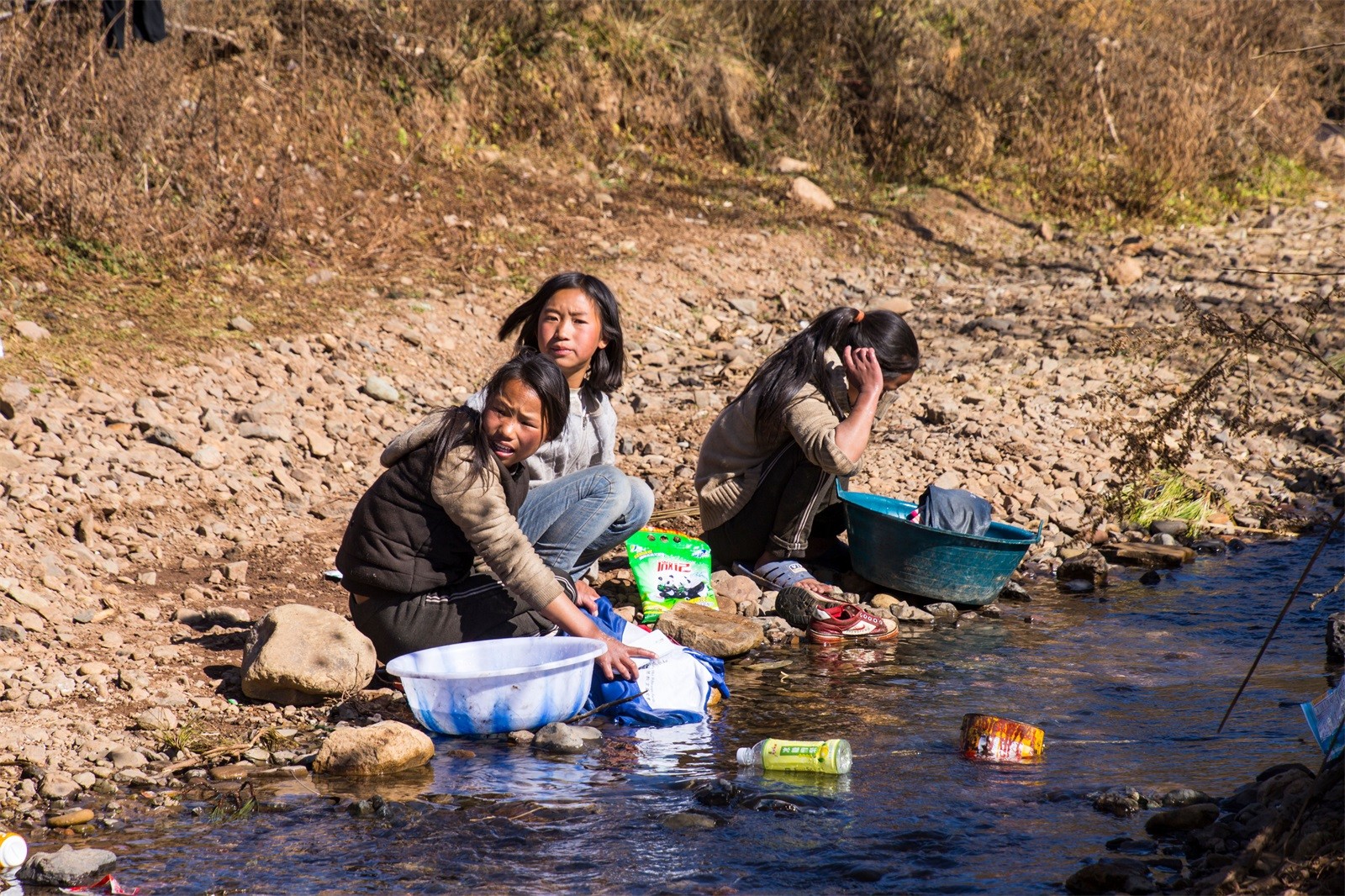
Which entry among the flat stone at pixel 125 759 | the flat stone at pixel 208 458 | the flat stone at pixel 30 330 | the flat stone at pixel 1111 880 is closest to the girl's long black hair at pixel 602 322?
the flat stone at pixel 208 458

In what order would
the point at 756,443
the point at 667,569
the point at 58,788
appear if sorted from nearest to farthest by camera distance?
the point at 58,788, the point at 667,569, the point at 756,443

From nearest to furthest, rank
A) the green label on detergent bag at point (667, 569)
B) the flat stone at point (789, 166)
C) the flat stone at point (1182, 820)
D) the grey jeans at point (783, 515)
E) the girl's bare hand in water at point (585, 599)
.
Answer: the flat stone at point (1182, 820), the girl's bare hand in water at point (585, 599), the green label on detergent bag at point (667, 569), the grey jeans at point (783, 515), the flat stone at point (789, 166)

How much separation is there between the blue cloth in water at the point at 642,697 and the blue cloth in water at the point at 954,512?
128 centimetres

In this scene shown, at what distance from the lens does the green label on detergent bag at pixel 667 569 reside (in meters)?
4.79

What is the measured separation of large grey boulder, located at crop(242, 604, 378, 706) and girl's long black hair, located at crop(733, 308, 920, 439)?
183cm

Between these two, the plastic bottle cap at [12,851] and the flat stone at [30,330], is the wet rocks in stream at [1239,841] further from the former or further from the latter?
the flat stone at [30,330]

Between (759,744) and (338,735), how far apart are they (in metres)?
1.19

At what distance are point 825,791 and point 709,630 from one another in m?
1.25

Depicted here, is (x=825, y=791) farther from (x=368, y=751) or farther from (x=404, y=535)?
(x=404, y=535)

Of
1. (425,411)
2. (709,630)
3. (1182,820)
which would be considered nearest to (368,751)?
(709,630)

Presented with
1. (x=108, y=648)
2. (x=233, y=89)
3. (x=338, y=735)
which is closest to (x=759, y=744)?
(x=338, y=735)

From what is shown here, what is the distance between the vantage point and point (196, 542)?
17.3ft

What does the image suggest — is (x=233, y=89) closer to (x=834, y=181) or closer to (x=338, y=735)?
(x=834, y=181)

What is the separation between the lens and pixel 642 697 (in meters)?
3.96
